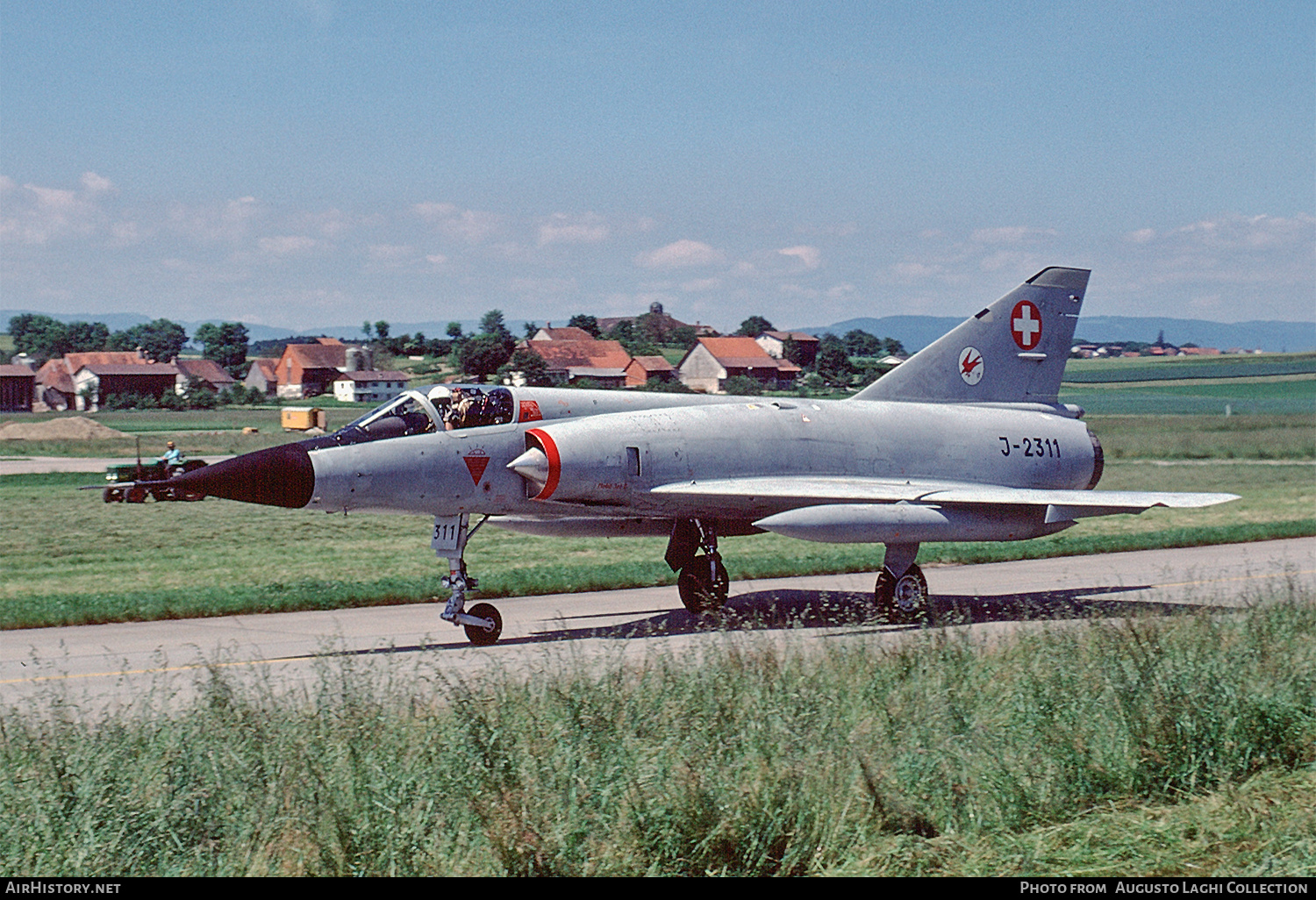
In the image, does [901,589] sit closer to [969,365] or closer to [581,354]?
[969,365]

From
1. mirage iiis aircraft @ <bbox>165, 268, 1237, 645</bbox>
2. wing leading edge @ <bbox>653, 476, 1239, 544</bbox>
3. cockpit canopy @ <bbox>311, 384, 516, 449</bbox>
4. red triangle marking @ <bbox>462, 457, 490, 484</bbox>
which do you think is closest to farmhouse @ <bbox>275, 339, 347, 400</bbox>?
mirage iiis aircraft @ <bbox>165, 268, 1237, 645</bbox>

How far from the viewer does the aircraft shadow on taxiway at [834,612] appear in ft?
48.2

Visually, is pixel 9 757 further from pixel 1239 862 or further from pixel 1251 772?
pixel 1251 772

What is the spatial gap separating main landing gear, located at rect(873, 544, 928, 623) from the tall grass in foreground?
18.5ft

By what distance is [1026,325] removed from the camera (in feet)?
64.4

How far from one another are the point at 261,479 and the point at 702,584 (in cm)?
601

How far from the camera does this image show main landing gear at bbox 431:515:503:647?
13.9 meters

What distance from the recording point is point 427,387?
14492 millimetres

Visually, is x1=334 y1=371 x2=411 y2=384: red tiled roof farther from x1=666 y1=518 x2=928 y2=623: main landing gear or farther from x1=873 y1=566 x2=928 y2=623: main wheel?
x1=873 y1=566 x2=928 y2=623: main wheel

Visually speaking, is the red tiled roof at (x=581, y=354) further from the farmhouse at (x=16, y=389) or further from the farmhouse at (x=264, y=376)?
the farmhouse at (x=16, y=389)

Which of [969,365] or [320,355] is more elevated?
[320,355]

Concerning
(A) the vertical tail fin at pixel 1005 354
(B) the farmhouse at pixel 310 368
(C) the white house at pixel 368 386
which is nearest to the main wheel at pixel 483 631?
(A) the vertical tail fin at pixel 1005 354

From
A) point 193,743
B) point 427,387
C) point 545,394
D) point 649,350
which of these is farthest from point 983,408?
point 649,350

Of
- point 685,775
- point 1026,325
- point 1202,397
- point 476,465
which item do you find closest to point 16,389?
point 1202,397
